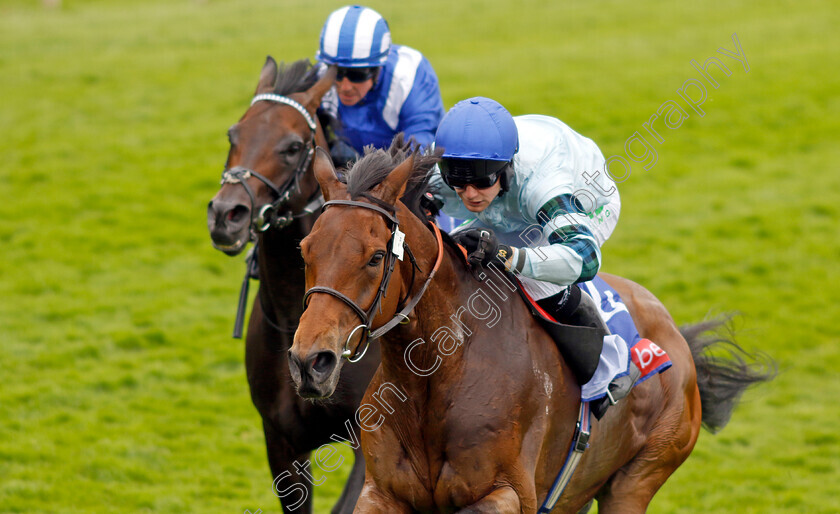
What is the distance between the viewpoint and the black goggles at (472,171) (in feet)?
10.7

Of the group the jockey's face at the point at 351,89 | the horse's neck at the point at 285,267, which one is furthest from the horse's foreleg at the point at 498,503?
the jockey's face at the point at 351,89

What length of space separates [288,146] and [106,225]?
23.2 ft

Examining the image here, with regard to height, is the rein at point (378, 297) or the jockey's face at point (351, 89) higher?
the rein at point (378, 297)

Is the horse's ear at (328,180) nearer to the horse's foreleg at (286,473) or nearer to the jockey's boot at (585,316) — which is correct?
the jockey's boot at (585,316)

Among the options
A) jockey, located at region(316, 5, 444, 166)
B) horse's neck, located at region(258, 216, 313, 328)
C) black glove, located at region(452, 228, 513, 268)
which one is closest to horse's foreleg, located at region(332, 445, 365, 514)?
horse's neck, located at region(258, 216, 313, 328)

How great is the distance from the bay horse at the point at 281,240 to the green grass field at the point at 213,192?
60.5 inches

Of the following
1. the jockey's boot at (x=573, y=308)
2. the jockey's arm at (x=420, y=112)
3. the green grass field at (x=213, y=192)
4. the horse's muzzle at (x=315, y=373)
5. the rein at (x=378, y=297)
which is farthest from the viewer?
the green grass field at (x=213, y=192)

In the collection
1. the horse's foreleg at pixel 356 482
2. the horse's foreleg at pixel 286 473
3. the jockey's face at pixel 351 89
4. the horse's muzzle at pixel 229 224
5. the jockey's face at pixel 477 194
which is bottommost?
the horse's foreleg at pixel 286 473

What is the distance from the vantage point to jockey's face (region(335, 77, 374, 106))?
15.9ft

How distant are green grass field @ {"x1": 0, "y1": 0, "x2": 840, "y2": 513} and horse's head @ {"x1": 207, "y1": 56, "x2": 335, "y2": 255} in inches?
90.3

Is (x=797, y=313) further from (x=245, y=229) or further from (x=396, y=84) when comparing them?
(x=245, y=229)

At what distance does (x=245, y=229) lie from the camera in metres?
4.04

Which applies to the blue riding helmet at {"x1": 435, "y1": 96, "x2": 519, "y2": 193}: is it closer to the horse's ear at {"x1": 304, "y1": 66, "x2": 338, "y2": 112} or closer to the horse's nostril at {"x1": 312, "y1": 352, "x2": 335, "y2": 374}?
the horse's nostril at {"x1": 312, "y1": 352, "x2": 335, "y2": 374}

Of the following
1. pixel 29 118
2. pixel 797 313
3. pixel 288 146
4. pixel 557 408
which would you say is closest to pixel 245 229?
pixel 288 146
